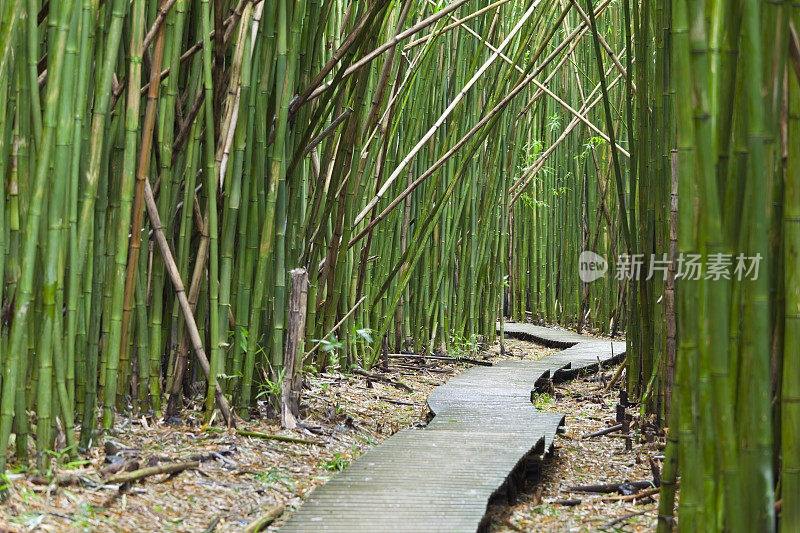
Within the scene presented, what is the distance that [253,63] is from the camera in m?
1.54

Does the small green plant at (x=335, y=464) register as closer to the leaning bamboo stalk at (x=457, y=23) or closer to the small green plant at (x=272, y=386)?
the small green plant at (x=272, y=386)

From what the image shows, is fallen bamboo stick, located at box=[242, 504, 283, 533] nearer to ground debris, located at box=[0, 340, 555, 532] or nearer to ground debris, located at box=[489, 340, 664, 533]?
ground debris, located at box=[0, 340, 555, 532]

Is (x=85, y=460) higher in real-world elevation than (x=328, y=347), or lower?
lower

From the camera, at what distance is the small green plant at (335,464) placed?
4.71 feet

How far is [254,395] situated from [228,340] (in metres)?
0.15

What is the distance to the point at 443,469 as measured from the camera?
1.33m

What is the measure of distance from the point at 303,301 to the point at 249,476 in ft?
1.44

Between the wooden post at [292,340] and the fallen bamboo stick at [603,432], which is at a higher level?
the wooden post at [292,340]

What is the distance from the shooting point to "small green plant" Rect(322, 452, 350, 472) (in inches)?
56.5

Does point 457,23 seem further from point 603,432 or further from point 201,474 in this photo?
point 201,474

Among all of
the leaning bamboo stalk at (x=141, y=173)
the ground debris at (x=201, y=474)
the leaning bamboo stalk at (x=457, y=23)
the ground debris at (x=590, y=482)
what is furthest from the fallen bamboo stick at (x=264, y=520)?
the leaning bamboo stalk at (x=457, y=23)

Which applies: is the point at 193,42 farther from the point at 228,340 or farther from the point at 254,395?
the point at 254,395

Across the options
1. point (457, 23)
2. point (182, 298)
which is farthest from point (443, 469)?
point (457, 23)

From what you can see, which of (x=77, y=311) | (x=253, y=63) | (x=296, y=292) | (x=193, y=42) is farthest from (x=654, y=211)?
(x=77, y=311)
